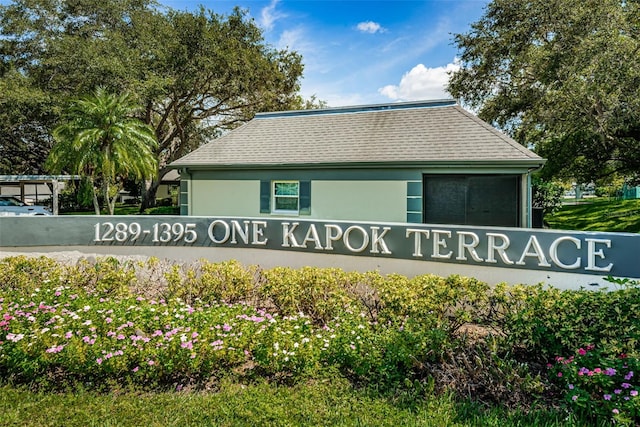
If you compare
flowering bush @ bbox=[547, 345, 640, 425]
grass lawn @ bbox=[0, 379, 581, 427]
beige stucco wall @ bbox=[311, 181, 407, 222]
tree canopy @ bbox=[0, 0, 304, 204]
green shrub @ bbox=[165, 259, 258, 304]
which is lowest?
grass lawn @ bbox=[0, 379, 581, 427]

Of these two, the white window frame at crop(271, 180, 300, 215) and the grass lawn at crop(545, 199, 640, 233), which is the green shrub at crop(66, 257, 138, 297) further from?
the grass lawn at crop(545, 199, 640, 233)

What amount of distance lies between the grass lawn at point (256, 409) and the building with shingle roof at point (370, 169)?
337 inches

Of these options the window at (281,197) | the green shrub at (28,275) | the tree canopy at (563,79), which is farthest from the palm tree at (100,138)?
the tree canopy at (563,79)

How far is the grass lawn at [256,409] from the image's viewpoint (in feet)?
11.6

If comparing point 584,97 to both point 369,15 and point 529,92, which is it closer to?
point 529,92

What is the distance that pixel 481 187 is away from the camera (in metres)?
11.6

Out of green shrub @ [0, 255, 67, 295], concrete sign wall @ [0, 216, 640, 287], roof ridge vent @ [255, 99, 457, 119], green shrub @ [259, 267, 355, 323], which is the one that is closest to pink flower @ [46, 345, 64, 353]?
green shrub @ [0, 255, 67, 295]

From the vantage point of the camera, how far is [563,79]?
14.4 m

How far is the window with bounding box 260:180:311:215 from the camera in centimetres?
1355

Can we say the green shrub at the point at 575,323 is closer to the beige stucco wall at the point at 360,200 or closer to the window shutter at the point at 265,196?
the beige stucco wall at the point at 360,200

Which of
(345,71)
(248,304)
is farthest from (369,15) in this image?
(248,304)

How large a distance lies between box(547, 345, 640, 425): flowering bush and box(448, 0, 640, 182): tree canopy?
13.0 m

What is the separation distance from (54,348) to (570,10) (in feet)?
63.9

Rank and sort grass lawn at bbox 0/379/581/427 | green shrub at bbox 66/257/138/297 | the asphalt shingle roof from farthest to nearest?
1. the asphalt shingle roof
2. green shrub at bbox 66/257/138/297
3. grass lawn at bbox 0/379/581/427
